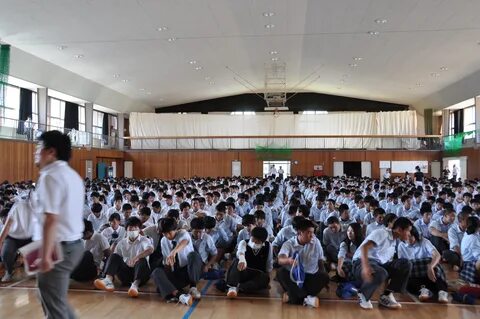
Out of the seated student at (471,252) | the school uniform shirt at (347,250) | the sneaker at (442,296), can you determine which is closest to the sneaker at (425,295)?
the sneaker at (442,296)

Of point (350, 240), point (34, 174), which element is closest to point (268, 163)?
point (34, 174)

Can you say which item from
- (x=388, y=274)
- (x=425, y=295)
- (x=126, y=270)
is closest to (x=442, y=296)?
(x=425, y=295)

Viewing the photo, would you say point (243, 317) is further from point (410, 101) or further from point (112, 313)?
point (410, 101)

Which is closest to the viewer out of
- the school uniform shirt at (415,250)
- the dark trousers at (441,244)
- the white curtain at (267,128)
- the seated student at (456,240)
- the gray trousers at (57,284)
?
the gray trousers at (57,284)

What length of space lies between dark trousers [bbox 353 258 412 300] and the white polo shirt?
398 cm

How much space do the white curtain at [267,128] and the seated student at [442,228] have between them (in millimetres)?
22866

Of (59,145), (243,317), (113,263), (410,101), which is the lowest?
(243,317)

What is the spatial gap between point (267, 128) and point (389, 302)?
2773 cm

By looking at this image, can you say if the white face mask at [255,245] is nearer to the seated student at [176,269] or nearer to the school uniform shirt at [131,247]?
the seated student at [176,269]

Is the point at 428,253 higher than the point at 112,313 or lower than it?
higher

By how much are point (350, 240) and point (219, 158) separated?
2451cm

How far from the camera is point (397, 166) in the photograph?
29.8 metres

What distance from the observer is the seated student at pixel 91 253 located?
260 inches

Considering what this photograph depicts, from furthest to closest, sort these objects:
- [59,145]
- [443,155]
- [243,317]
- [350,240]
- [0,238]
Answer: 1. [443,155]
2. [350,240]
3. [243,317]
4. [0,238]
5. [59,145]
